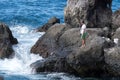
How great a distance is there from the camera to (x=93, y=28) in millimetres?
40438

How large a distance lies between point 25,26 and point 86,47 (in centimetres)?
1868

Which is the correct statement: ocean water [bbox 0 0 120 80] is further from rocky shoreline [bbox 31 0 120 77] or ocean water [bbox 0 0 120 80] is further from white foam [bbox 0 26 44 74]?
rocky shoreline [bbox 31 0 120 77]

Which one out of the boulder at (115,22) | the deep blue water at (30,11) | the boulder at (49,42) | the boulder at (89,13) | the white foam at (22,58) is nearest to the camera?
the white foam at (22,58)

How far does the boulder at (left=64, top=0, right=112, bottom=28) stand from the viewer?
140 feet

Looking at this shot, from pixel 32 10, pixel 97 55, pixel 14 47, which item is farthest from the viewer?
pixel 32 10

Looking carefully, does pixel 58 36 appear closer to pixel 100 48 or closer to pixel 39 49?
pixel 39 49

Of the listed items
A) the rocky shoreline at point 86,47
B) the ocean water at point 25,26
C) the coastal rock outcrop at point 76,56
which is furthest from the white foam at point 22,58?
the coastal rock outcrop at point 76,56

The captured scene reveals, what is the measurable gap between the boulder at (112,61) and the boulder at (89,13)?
23.5 feet

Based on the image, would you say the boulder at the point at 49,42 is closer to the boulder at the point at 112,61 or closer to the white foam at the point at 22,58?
the white foam at the point at 22,58

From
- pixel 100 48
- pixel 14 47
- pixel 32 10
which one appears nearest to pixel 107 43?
pixel 100 48

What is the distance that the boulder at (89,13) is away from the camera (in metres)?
42.7

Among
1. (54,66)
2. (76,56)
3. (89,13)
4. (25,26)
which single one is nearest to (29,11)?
(25,26)

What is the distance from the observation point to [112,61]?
35.6 m

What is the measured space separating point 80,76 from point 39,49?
235 inches
